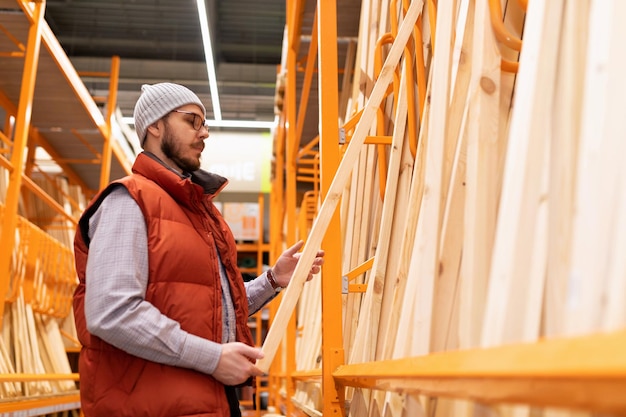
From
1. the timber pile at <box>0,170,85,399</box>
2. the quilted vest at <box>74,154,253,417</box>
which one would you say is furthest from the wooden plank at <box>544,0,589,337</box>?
the timber pile at <box>0,170,85,399</box>

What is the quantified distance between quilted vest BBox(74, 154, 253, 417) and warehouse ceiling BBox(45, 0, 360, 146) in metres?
11.3

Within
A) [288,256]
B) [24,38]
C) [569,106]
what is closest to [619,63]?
[569,106]

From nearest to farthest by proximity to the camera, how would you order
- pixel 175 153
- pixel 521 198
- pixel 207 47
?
pixel 521 198, pixel 175 153, pixel 207 47

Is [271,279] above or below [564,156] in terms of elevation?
below

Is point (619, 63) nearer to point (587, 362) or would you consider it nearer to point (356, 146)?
point (587, 362)

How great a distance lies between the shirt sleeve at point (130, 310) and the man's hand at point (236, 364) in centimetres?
3

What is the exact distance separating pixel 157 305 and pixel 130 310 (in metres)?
0.14

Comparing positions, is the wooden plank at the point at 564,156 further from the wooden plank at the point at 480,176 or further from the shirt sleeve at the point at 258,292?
the shirt sleeve at the point at 258,292

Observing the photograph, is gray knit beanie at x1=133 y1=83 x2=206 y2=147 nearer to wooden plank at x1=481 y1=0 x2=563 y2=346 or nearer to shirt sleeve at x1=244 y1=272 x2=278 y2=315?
shirt sleeve at x1=244 y1=272 x2=278 y2=315

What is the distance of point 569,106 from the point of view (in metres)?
1.28

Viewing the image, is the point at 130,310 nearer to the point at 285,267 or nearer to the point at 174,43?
the point at 285,267

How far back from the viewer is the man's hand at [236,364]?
6.76ft

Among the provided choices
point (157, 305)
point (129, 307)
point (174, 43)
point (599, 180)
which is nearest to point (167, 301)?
point (157, 305)

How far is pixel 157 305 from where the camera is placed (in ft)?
6.95
